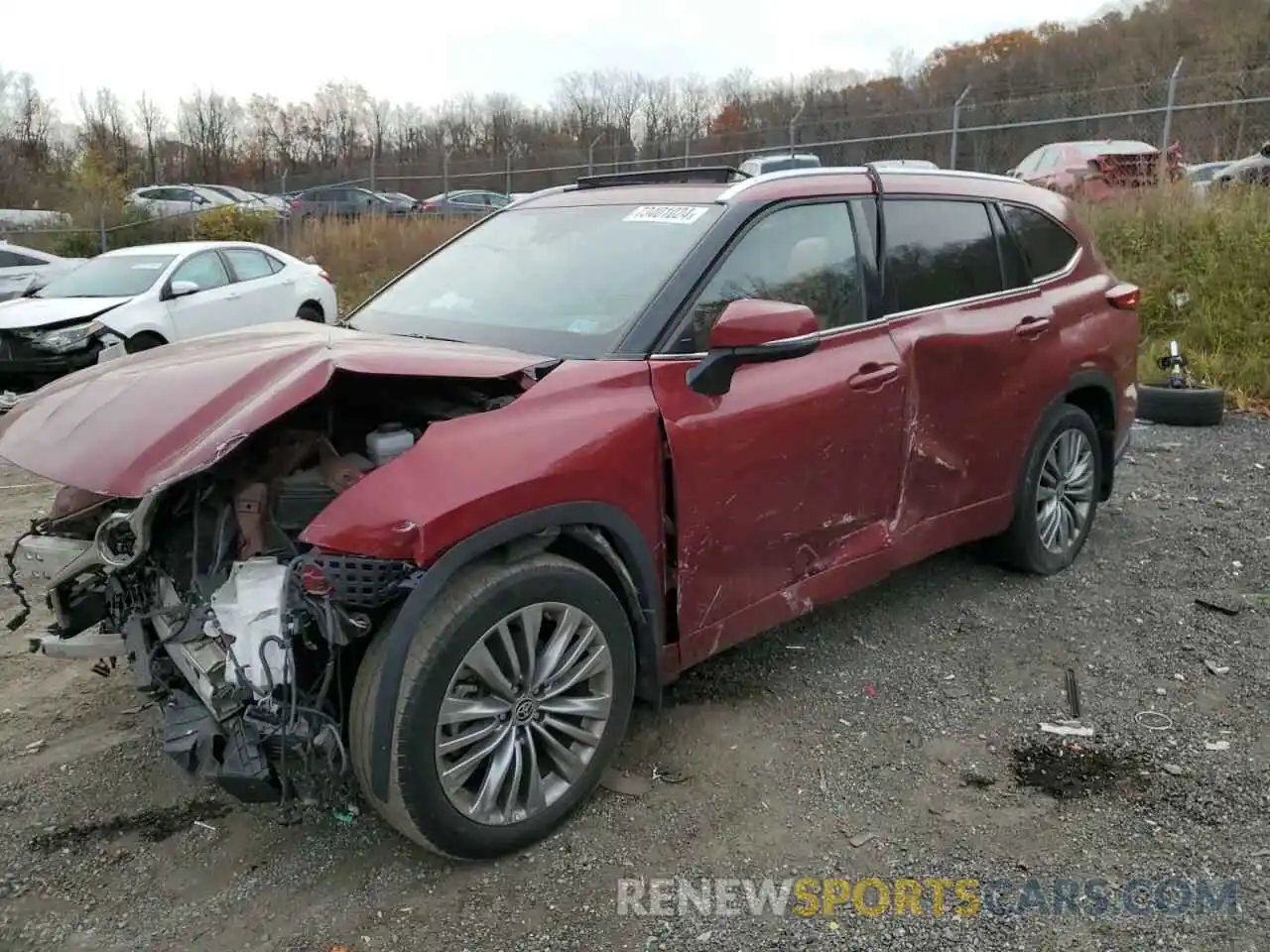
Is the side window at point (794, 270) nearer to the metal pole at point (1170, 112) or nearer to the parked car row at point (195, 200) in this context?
the metal pole at point (1170, 112)

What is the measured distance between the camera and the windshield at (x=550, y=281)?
10.8 ft

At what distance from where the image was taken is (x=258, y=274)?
12.2 m

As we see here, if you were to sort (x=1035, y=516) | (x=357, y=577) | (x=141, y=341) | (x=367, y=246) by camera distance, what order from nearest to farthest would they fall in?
1. (x=357, y=577)
2. (x=1035, y=516)
3. (x=141, y=341)
4. (x=367, y=246)

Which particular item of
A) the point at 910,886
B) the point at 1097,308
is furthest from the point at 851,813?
the point at 1097,308

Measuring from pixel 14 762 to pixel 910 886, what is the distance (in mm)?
2886

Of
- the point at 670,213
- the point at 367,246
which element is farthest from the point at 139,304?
the point at 367,246

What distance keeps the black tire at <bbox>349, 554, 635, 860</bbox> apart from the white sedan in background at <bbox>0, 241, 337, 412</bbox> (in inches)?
274

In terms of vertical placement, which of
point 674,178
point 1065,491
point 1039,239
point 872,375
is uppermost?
point 674,178

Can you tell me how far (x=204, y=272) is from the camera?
1131 centimetres

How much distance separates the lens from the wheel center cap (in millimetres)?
2764

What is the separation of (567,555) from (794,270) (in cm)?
141

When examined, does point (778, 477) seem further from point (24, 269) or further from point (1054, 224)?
point (24, 269)

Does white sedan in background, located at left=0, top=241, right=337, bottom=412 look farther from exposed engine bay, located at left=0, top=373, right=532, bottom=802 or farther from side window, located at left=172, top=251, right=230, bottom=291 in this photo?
exposed engine bay, located at left=0, top=373, right=532, bottom=802

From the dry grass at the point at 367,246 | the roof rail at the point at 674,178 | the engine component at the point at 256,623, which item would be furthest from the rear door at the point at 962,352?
the dry grass at the point at 367,246
